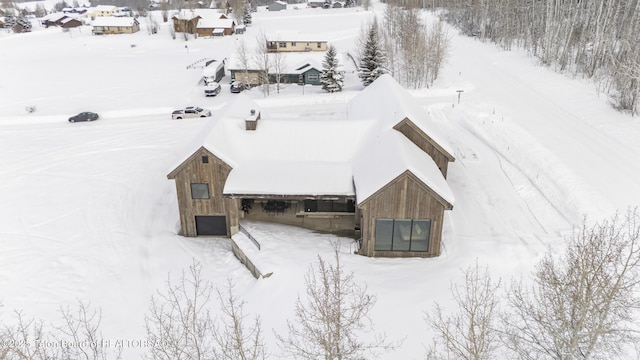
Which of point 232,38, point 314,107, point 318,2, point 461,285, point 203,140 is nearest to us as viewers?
point 461,285

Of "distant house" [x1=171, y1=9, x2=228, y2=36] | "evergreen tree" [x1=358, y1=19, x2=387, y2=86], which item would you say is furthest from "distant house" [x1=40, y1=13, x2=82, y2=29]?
"evergreen tree" [x1=358, y1=19, x2=387, y2=86]

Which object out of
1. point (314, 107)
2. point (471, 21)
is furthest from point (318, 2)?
point (314, 107)

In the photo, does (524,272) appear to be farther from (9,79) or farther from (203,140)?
(9,79)

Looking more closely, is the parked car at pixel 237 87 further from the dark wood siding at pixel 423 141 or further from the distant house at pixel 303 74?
the dark wood siding at pixel 423 141

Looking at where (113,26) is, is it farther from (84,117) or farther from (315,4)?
(84,117)

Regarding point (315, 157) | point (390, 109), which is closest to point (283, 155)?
point (315, 157)

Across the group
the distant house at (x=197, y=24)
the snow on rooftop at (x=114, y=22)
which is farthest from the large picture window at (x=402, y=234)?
the snow on rooftop at (x=114, y=22)
